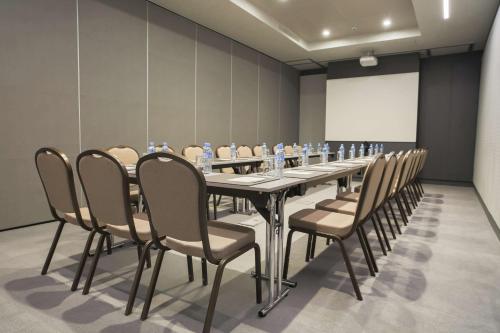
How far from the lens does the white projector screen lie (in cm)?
780

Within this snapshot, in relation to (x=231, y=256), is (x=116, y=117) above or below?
above

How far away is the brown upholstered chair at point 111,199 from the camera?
1.83 meters

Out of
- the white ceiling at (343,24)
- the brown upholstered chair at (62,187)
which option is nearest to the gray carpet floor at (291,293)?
the brown upholstered chair at (62,187)

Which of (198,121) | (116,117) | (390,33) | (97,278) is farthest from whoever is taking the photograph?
(390,33)

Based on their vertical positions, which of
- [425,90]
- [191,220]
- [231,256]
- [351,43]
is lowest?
[231,256]

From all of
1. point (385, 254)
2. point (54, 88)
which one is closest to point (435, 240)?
point (385, 254)

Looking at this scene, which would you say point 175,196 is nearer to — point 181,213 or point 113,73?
point 181,213

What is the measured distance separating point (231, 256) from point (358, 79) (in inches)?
303

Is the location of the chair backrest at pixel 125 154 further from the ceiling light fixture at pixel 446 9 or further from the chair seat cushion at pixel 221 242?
the ceiling light fixture at pixel 446 9

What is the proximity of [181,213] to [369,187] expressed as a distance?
1.12 metres

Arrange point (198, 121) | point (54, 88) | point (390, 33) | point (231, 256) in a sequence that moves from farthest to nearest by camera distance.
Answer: point (390, 33) < point (198, 121) < point (54, 88) < point (231, 256)

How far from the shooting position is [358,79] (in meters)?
8.34

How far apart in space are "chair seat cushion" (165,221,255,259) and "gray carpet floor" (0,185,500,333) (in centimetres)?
40

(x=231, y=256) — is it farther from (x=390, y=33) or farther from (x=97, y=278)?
(x=390, y=33)
